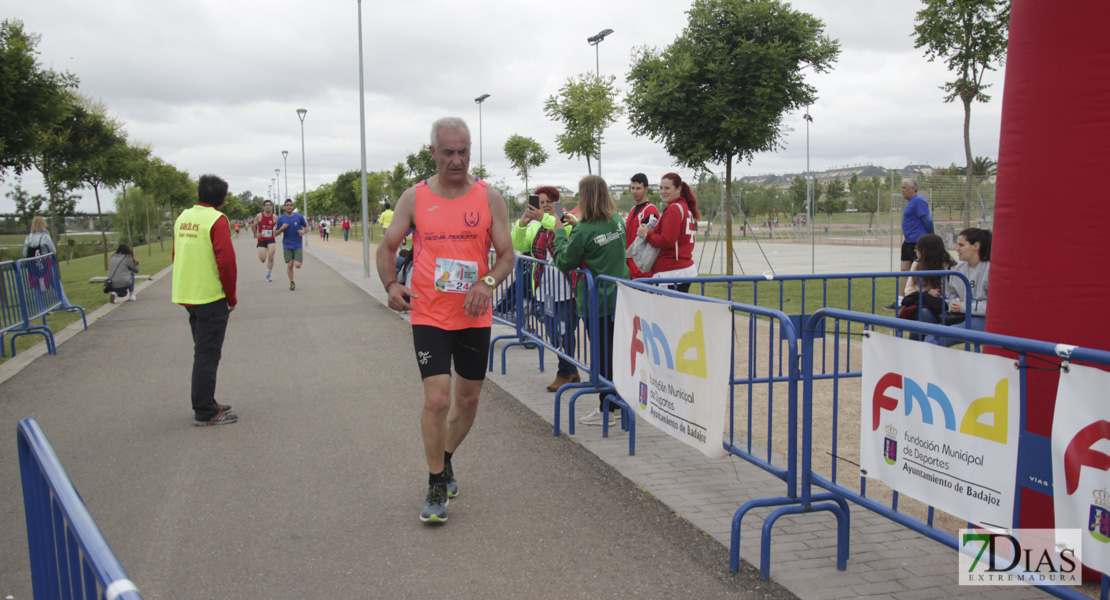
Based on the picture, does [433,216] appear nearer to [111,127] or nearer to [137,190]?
[111,127]

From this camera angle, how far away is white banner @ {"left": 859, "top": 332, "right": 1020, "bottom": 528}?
9.16 feet

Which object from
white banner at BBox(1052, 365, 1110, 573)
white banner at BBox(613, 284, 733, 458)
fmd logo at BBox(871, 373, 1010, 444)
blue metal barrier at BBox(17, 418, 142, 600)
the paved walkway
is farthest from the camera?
white banner at BBox(613, 284, 733, 458)

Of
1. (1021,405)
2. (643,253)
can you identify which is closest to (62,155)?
(643,253)

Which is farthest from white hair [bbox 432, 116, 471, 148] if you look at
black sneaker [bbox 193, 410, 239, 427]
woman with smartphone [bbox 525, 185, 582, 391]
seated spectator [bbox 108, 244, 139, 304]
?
seated spectator [bbox 108, 244, 139, 304]

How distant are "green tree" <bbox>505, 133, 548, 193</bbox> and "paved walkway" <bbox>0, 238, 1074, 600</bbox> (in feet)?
134

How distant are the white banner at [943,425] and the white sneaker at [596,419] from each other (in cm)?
305

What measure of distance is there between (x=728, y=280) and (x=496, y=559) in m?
3.67

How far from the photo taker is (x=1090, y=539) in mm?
2555

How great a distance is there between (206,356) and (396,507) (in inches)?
107

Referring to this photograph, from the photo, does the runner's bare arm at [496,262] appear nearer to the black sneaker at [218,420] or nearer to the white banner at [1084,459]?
the white banner at [1084,459]

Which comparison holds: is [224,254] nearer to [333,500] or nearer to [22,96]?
[333,500]

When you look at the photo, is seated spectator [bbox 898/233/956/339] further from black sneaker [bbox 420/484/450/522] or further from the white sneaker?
black sneaker [bbox 420/484/450/522]

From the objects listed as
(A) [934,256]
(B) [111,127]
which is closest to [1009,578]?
(A) [934,256]

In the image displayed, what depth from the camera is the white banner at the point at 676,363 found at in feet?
13.0
